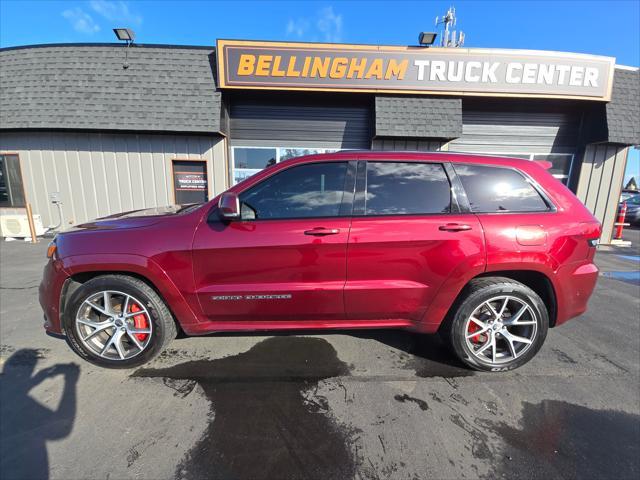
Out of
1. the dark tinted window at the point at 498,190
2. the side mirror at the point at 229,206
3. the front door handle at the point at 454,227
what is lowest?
the front door handle at the point at 454,227

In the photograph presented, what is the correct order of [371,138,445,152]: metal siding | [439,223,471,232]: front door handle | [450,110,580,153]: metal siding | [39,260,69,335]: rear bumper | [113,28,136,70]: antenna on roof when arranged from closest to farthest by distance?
1. [439,223,471,232]: front door handle
2. [39,260,69,335]: rear bumper
3. [113,28,136,70]: antenna on roof
4. [371,138,445,152]: metal siding
5. [450,110,580,153]: metal siding

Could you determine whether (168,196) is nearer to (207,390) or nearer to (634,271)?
(207,390)

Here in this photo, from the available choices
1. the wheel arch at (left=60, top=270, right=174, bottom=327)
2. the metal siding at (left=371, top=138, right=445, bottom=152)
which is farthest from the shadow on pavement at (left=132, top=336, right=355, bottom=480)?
the metal siding at (left=371, top=138, right=445, bottom=152)

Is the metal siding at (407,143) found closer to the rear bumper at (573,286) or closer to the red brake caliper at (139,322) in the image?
the rear bumper at (573,286)

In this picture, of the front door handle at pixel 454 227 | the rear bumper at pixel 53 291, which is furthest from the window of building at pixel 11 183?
the front door handle at pixel 454 227

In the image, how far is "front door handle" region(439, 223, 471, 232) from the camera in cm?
223

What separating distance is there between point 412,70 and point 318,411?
7682mm

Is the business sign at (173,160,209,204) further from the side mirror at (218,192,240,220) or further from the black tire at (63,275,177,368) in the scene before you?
the side mirror at (218,192,240,220)

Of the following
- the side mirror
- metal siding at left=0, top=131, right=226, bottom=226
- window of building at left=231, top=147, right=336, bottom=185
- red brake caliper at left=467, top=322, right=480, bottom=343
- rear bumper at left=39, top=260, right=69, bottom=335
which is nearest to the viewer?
the side mirror

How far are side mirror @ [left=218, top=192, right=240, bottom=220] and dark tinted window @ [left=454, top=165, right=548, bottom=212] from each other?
6.16 feet

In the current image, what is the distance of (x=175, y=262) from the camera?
2252mm

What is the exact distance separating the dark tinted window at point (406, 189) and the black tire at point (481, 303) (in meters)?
0.74

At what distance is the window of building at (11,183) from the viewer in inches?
295

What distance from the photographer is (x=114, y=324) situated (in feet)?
7.79
